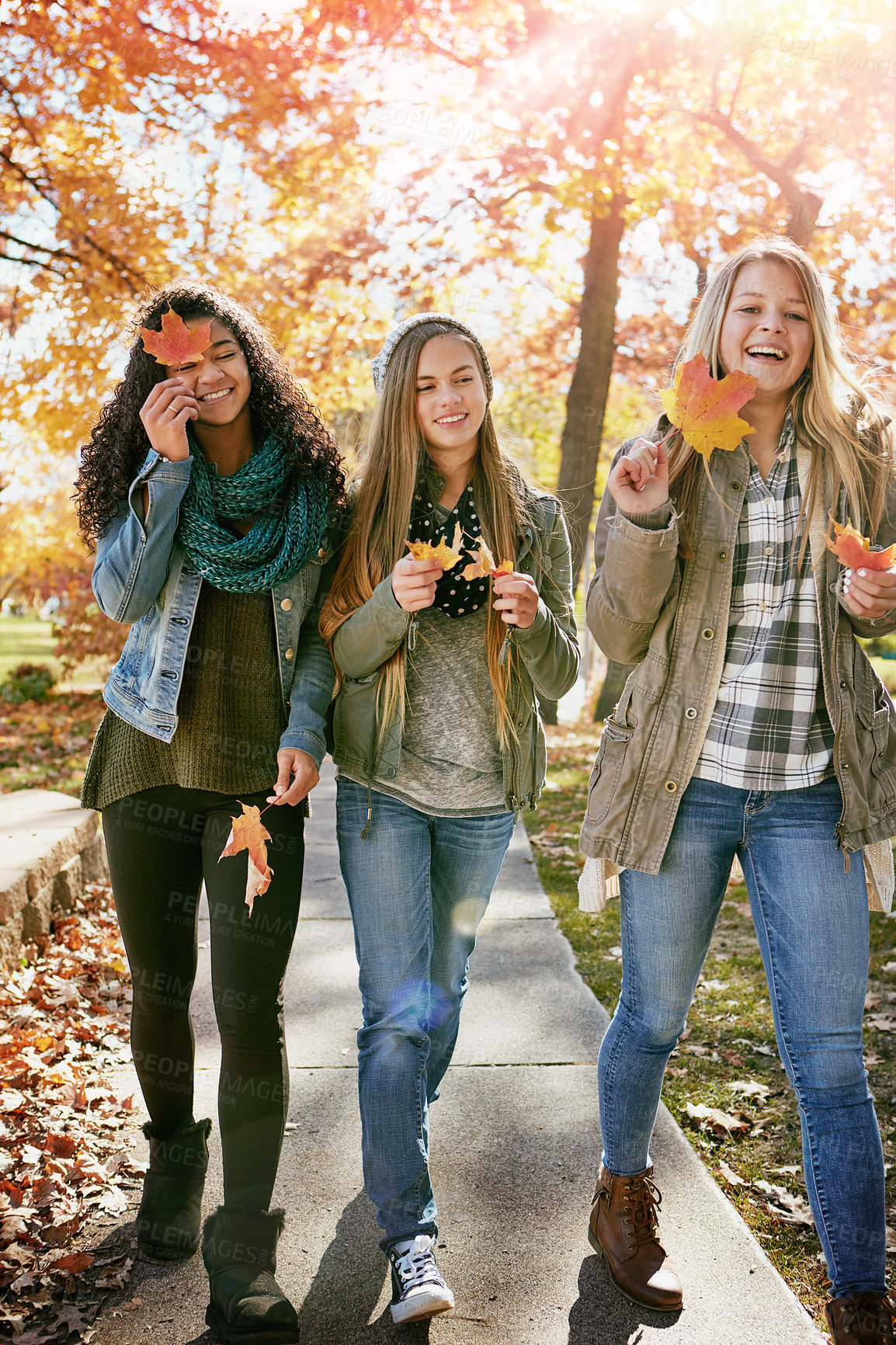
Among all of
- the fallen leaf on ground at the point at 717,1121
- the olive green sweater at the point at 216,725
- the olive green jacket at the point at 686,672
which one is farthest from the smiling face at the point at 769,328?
the fallen leaf on ground at the point at 717,1121

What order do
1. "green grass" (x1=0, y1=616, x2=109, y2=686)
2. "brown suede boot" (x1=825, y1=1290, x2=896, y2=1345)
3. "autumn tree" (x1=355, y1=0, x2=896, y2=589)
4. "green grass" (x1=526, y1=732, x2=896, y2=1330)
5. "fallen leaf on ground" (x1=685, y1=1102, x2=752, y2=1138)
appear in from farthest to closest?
"green grass" (x1=0, y1=616, x2=109, y2=686) < "autumn tree" (x1=355, y1=0, x2=896, y2=589) < "fallen leaf on ground" (x1=685, y1=1102, x2=752, y2=1138) < "green grass" (x1=526, y1=732, x2=896, y2=1330) < "brown suede boot" (x1=825, y1=1290, x2=896, y2=1345)

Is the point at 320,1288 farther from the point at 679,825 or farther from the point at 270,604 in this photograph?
the point at 270,604

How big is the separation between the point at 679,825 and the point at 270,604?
110cm

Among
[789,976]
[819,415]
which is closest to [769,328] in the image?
[819,415]

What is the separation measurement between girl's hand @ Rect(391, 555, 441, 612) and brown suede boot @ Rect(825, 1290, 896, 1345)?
1657mm

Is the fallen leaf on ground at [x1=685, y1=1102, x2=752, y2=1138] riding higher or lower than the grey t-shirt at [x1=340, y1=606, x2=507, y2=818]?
lower

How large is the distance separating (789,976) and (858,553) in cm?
90

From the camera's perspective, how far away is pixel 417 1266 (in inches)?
90.8

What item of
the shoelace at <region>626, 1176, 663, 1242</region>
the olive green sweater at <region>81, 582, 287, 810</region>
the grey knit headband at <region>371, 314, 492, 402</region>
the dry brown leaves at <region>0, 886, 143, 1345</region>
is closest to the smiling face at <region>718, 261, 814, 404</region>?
the grey knit headband at <region>371, 314, 492, 402</region>

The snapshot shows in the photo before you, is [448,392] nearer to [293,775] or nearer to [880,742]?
[293,775]

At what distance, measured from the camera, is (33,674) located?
46.1 ft

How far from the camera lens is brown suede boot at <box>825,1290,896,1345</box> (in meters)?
2.04

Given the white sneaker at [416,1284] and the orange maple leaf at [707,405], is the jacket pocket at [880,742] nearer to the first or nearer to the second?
the orange maple leaf at [707,405]

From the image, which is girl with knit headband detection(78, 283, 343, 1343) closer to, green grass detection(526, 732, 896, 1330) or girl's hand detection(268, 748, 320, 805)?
girl's hand detection(268, 748, 320, 805)
